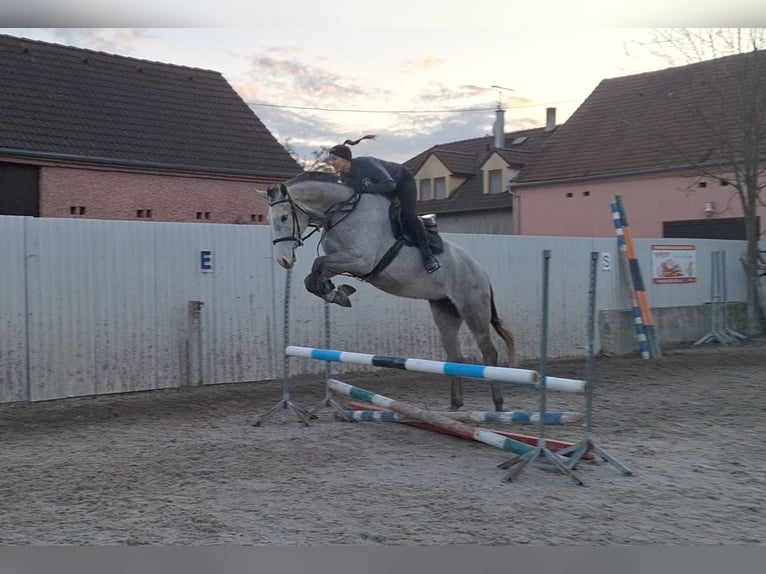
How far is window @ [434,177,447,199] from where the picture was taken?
1468 inches

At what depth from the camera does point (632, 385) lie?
1154 cm

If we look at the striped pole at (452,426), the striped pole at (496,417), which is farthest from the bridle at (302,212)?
the striped pole at (496,417)

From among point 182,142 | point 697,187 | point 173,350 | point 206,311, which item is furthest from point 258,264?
point 697,187

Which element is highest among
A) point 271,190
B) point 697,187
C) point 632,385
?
point 697,187

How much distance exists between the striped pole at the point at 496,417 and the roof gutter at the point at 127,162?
42.5 feet

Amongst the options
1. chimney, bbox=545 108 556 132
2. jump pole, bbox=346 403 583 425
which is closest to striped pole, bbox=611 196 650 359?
jump pole, bbox=346 403 583 425

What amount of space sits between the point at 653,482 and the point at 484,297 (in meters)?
3.08

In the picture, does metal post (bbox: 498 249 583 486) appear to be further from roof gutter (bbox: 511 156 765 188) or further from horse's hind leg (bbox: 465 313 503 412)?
roof gutter (bbox: 511 156 765 188)

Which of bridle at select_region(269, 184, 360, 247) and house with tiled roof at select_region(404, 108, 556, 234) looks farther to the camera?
house with tiled roof at select_region(404, 108, 556, 234)

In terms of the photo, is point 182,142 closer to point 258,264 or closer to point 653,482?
point 258,264

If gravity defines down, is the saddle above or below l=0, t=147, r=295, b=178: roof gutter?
below

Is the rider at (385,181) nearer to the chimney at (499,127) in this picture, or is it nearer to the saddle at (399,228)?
the saddle at (399,228)

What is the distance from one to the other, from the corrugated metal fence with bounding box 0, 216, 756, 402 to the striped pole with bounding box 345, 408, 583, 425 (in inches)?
134

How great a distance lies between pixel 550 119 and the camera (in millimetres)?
40281
